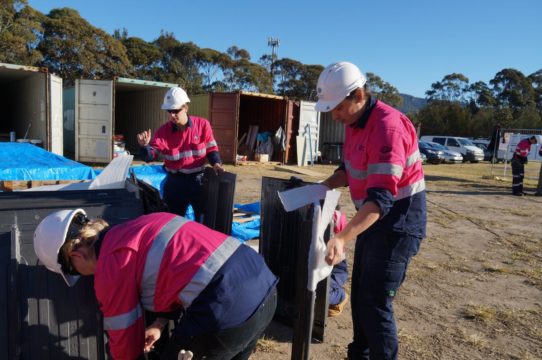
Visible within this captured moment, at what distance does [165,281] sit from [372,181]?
0.98 meters

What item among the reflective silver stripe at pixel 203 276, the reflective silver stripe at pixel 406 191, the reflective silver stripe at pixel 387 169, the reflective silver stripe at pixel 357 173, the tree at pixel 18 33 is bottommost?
the reflective silver stripe at pixel 203 276

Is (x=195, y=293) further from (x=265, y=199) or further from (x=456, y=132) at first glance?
(x=456, y=132)

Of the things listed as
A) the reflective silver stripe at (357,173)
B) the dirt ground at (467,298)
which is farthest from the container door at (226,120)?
the reflective silver stripe at (357,173)

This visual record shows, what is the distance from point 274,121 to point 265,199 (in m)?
13.3

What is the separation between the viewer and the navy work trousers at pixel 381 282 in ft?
6.83

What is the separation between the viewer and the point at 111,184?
3430 mm

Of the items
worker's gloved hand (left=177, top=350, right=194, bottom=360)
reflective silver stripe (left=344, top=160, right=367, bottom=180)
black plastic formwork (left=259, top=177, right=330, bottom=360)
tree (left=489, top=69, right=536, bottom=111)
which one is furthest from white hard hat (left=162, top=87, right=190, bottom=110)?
tree (left=489, top=69, right=536, bottom=111)

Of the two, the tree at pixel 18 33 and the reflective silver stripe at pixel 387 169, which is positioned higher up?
the tree at pixel 18 33

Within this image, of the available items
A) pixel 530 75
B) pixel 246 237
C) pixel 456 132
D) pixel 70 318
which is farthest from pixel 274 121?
pixel 530 75

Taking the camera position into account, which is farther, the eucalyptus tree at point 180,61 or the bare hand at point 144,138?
the eucalyptus tree at point 180,61

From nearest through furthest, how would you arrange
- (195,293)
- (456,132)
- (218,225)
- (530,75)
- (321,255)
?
(195,293) → (321,255) → (218,225) → (456,132) → (530,75)

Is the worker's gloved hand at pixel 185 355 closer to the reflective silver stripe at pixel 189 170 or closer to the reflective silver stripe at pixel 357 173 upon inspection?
the reflective silver stripe at pixel 357 173

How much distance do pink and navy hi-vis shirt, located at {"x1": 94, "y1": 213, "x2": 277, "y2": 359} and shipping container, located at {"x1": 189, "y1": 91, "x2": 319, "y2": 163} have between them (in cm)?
1279

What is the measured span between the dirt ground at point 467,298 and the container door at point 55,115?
221 inches
